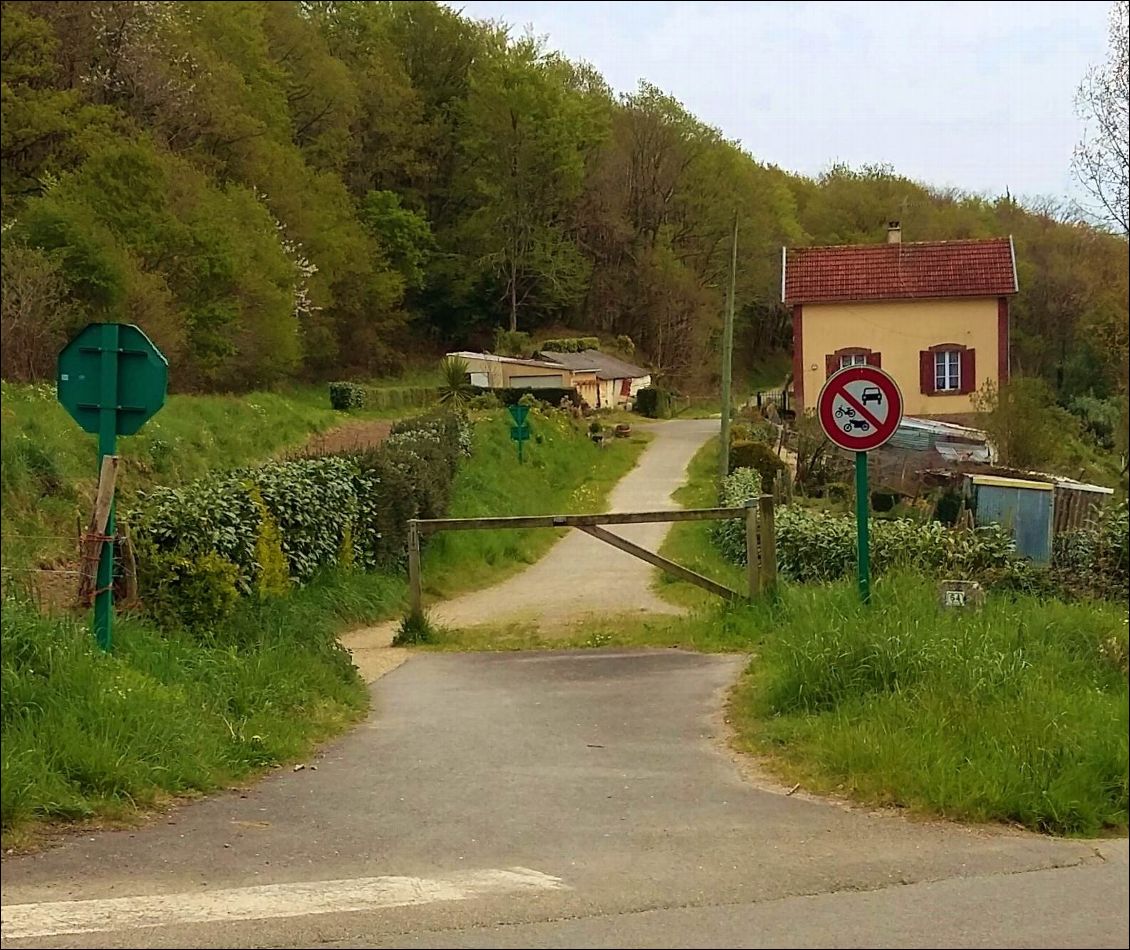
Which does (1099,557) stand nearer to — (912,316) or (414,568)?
(414,568)

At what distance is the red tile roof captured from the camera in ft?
117

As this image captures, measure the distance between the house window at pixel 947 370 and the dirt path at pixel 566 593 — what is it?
1339 centimetres

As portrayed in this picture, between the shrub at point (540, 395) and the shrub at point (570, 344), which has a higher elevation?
the shrub at point (570, 344)

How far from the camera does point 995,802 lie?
5117mm

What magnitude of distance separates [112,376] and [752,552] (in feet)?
20.1

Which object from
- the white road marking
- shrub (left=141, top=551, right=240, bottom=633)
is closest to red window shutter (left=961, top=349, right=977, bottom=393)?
shrub (left=141, top=551, right=240, bottom=633)

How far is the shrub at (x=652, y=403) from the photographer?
48.7 metres

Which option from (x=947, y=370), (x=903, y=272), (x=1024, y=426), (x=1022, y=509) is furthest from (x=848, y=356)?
(x=1022, y=509)

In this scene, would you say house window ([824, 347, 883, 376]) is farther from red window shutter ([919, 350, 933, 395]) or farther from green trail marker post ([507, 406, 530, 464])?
green trail marker post ([507, 406, 530, 464])

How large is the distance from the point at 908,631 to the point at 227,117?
5.93 metres

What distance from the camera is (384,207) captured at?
35625 mm

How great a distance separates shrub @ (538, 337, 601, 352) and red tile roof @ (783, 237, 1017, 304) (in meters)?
12.3

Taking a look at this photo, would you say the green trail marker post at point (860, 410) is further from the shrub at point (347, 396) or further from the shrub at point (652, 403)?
the shrub at point (652, 403)

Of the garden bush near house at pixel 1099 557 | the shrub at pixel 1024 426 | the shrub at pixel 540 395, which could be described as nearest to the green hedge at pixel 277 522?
the garden bush near house at pixel 1099 557
